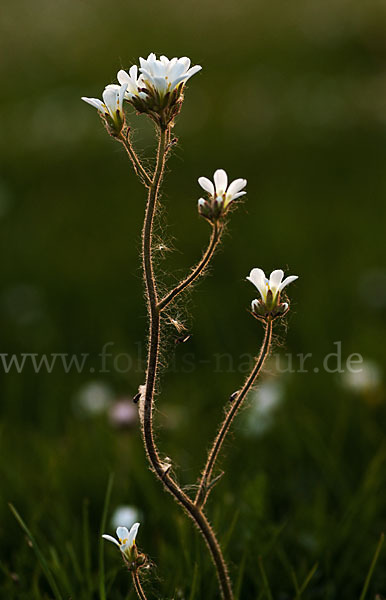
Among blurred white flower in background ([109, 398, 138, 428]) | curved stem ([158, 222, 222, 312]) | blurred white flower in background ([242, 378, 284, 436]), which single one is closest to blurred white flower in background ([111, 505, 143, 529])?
blurred white flower in background ([109, 398, 138, 428])

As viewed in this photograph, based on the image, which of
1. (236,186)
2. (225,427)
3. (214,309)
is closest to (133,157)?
(236,186)

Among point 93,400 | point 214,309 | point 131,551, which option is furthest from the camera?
point 214,309

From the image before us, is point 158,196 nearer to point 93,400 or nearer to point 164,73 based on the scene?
point 164,73

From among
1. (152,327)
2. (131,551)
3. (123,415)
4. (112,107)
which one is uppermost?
(112,107)

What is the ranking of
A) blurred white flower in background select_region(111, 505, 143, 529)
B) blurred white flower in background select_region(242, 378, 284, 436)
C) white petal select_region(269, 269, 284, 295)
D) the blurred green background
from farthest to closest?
blurred white flower in background select_region(242, 378, 284, 436)
the blurred green background
blurred white flower in background select_region(111, 505, 143, 529)
white petal select_region(269, 269, 284, 295)

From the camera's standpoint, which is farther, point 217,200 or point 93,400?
point 93,400

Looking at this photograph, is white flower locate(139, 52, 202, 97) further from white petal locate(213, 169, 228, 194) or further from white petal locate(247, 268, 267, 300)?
white petal locate(247, 268, 267, 300)
